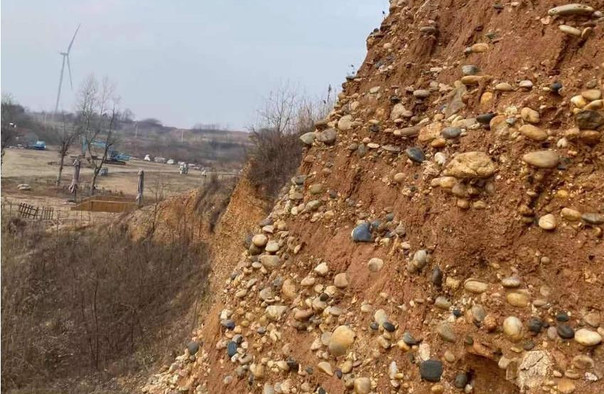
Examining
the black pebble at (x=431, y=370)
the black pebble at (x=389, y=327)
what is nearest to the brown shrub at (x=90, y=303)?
the black pebble at (x=389, y=327)

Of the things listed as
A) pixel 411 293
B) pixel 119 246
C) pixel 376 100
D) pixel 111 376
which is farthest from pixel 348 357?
pixel 119 246

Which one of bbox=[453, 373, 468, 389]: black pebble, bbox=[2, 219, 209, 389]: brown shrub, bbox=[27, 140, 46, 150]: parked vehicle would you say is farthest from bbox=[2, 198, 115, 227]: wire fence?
bbox=[27, 140, 46, 150]: parked vehicle

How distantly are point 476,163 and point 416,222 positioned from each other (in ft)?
1.83

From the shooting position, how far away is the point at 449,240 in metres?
2.98

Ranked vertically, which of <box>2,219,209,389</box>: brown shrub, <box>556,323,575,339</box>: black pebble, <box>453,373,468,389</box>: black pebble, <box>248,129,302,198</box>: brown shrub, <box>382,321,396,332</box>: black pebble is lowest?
<box>2,219,209,389</box>: brown shrub

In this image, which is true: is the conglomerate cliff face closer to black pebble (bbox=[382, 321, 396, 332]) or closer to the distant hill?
black pebble (bbox=[382, 321, 396, 332])

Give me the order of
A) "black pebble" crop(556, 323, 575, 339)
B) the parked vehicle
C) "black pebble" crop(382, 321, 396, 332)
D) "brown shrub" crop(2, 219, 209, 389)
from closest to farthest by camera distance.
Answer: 1. "black pebble" crop(556, 323, 575, 339)
2. "black pebble" crop(382, 321, 396, 332)
3. "brown shrub" crop(2, 219, 209, 389)
4. the parked vehicle

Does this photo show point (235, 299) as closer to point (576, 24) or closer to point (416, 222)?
point (416, 222)

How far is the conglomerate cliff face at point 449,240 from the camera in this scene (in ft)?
8.36

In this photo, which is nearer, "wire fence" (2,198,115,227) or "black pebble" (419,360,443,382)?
"black pebble" (419,360,443,382)

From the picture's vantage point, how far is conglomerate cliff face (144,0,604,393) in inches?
100

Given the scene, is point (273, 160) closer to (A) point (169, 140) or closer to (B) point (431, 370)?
(B) point (431, 370)

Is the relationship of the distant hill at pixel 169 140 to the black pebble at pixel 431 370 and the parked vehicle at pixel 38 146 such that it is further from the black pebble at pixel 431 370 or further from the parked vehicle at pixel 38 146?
the black pebble at pixel 431 370

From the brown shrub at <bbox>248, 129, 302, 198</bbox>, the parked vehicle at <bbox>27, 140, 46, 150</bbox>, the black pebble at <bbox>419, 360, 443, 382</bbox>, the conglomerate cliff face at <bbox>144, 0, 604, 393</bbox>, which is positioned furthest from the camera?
the parked vehicle at <bbox>27, 140, 46, 150</bbox>
